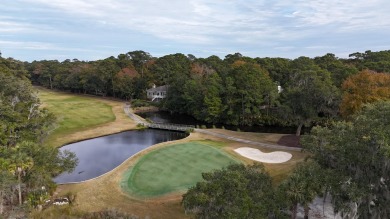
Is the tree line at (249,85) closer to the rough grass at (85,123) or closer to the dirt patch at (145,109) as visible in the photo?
the dirt patch at (145,109)

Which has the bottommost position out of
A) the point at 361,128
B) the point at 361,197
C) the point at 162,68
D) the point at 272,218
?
the point at 272,218

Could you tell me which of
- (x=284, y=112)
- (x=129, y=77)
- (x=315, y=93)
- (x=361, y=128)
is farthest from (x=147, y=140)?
(x=129, y=77)

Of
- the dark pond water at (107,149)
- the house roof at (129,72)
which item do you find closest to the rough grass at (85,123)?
the dark pond water at (107,149)

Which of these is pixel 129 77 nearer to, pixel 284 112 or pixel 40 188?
pixel 284 112

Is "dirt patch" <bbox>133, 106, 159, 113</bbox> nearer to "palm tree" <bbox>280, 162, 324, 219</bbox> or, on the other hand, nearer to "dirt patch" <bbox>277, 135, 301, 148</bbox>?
"dirt patch" <bbox>277, 135, 301, 148</bbox>

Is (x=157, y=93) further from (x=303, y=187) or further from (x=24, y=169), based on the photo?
(x=303, y=187)

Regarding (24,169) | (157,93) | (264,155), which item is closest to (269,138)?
(264,155)

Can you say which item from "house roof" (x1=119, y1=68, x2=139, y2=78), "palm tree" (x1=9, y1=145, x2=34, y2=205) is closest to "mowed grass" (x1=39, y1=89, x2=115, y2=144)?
"house roof" (x1=119, y1=68, x2=139, y2=78)
